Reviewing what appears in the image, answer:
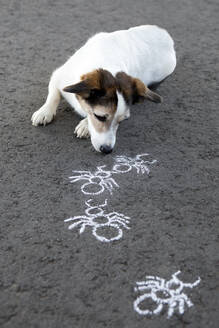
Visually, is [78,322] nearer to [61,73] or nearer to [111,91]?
[111,91]

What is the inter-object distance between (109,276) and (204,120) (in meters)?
1.24

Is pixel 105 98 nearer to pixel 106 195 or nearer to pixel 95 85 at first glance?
pixel 95 85

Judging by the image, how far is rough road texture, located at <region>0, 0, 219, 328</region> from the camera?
55.9 inches

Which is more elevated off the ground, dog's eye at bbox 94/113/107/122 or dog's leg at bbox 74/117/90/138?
dog's eye at bbox 94/113/107/122

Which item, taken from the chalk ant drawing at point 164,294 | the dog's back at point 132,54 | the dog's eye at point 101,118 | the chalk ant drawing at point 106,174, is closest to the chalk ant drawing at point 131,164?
the chalk ant drawing at point 106,174

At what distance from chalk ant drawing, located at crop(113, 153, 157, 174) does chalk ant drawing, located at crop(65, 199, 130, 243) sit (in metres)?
0.30

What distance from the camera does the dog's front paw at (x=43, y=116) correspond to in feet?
7.48

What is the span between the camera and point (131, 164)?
2.09 m

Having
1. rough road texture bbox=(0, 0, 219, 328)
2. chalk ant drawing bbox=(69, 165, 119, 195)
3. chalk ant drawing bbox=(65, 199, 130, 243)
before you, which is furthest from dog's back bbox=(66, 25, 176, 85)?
chalk ant drawing bbox=(65, 199, 130, 243)

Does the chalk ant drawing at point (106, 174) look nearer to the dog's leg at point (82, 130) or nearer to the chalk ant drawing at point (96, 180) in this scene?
the chalk ant drawing at point (96, 180)

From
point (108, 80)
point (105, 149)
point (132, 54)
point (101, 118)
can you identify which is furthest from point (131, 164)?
point (132, 54)

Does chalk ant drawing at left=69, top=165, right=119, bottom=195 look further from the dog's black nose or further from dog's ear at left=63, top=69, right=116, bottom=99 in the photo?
dog's ear at left=63, top=69, right=116, bottom=99

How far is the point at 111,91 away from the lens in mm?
1996

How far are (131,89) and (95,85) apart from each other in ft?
0.65
